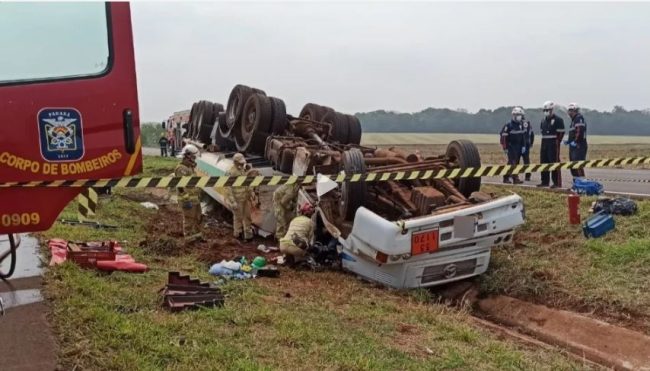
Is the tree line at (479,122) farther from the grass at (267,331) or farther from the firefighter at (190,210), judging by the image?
the grass at (267,331)

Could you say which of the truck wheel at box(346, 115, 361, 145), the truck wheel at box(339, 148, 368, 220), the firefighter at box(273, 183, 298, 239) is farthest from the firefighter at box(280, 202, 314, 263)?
the truck wheel at box(346, 115, 361, 145)

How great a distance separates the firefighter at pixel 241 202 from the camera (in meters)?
8.42

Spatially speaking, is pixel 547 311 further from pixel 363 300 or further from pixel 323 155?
pixel 323 155

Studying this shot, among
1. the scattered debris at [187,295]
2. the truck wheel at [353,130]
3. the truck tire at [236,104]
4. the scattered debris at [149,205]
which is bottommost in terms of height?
the scattered debris at [149,205]

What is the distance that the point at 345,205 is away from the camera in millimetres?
6102

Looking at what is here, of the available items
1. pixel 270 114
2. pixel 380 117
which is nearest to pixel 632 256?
pixel 270 114

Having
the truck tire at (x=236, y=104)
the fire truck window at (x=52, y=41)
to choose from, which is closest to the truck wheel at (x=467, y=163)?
the truck tire at (x=236, y=104)

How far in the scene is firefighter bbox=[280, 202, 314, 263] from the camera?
6.58 m

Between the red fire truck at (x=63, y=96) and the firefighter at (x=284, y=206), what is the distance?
4.41 metres

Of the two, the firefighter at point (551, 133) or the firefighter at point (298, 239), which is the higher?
the firefighter at point (551, 133)

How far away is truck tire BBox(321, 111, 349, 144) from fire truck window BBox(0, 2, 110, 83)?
673 cm

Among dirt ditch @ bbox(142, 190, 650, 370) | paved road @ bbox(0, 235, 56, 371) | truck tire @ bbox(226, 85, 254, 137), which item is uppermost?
truck tire @ bbox(226, 85, 254, 137)

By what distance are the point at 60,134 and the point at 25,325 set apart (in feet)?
4.12

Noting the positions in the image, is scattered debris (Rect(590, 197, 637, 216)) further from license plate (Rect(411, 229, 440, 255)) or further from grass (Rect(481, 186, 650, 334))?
license plate (Rect(411, 229, 440, 255))
